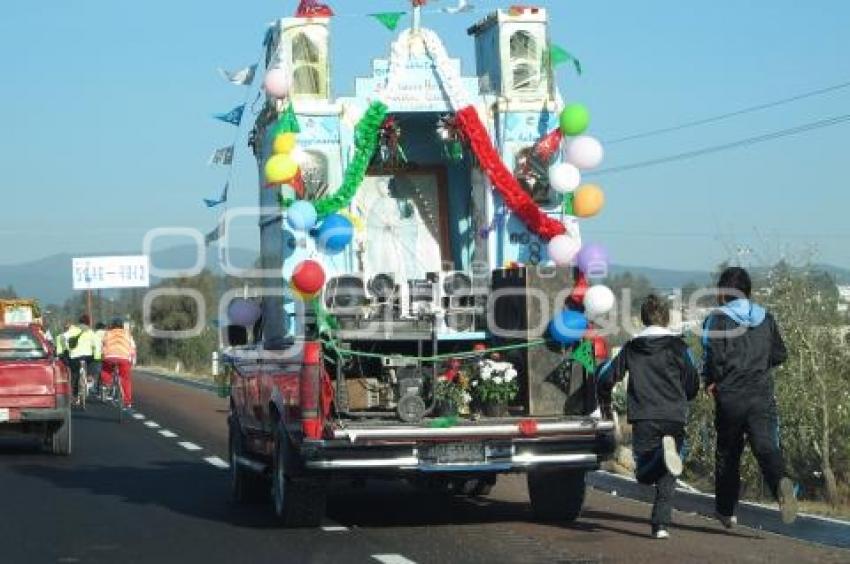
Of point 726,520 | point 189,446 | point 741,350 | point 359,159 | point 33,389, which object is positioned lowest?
point 189,446

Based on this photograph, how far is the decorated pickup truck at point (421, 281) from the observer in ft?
39.5

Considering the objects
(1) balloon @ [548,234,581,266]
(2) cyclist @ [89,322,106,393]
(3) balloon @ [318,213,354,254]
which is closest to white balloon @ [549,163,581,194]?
(1) balloon @ [548,234,581,266]

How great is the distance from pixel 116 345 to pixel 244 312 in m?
13.9

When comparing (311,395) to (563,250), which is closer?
(311,395)

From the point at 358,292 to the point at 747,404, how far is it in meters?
3.60

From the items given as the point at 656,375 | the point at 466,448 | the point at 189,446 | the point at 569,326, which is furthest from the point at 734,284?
the point at 189,446

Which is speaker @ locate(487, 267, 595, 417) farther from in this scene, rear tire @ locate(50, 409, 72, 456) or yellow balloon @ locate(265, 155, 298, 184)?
rear tire @ locate(50, 409, 72, 456)

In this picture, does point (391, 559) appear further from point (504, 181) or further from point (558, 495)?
point (504, 181)

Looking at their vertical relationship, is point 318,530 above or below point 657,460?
below

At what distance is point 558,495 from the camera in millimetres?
12914

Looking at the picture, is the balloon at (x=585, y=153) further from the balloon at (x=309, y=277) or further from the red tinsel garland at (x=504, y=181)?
the balloon at (x=309, y=277)

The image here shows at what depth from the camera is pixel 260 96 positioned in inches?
598

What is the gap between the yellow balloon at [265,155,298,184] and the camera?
1320 centimetres

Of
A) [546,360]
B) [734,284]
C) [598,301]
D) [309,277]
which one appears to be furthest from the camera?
[546,360]
